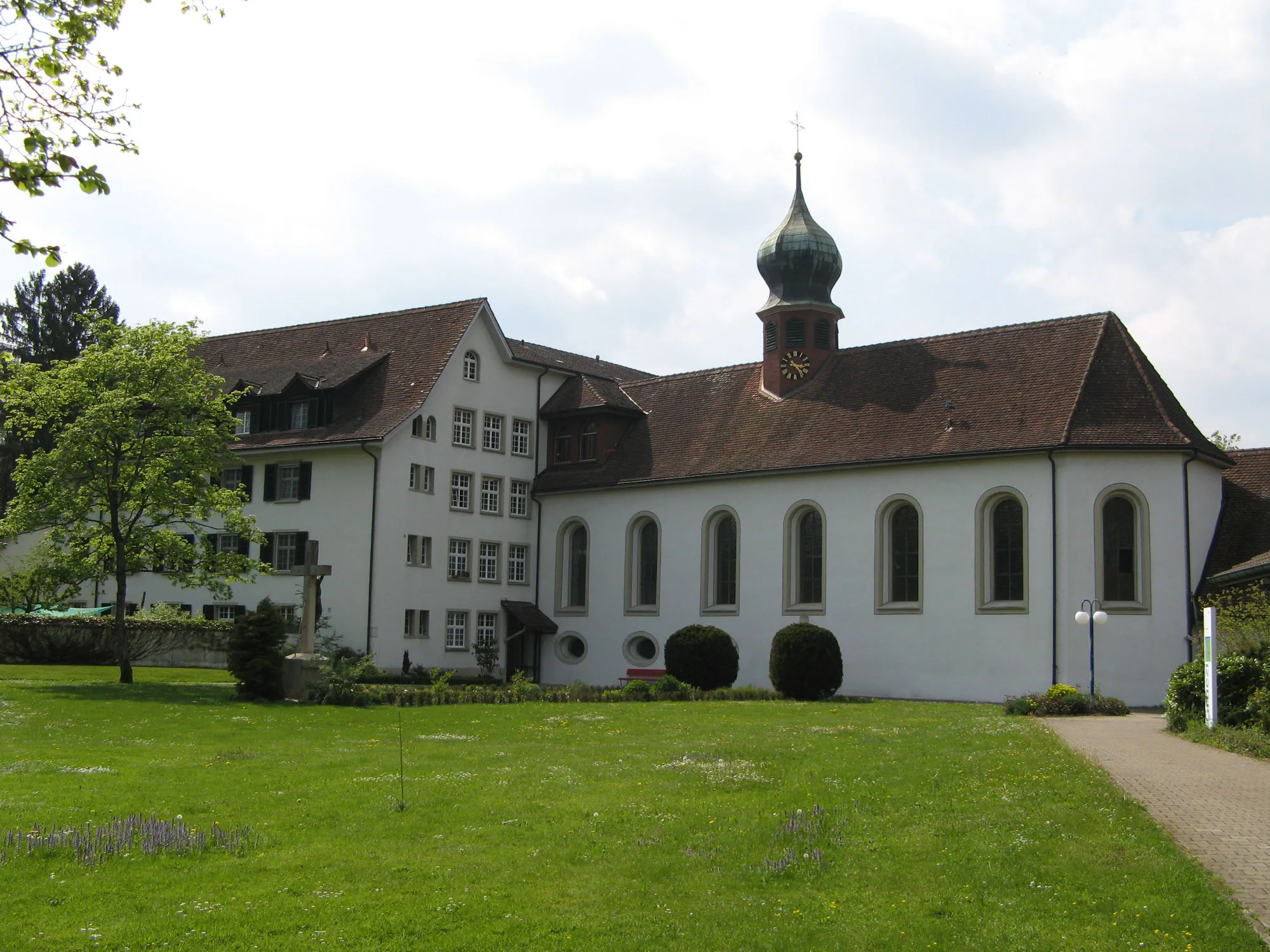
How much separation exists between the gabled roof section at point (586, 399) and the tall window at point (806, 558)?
9.44 meters

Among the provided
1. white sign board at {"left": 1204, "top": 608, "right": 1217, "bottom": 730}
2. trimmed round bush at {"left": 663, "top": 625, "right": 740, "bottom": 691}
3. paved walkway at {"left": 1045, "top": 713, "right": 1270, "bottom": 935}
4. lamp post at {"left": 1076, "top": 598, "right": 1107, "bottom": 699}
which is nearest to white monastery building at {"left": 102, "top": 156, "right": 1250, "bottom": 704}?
lamp post at {"left": 1076, "top": 598, "right": 1107, "bottom": 699}

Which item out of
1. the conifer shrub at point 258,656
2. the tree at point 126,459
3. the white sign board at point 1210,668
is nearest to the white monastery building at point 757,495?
the tree at point 126,459

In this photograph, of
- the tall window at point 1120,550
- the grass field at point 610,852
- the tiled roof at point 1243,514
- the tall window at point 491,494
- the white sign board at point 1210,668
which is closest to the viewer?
the grass field at point 610,852

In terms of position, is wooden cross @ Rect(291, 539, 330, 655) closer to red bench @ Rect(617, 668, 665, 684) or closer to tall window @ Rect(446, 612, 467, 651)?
tall window @ Rect(446, 612, 467, 651)

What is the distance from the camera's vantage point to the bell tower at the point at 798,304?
46062mm

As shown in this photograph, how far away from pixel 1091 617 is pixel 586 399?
66.7 feet

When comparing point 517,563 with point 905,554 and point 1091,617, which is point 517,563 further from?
point 1091,617

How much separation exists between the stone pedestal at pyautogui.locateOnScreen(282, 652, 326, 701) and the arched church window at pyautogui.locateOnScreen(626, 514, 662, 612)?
1568cm

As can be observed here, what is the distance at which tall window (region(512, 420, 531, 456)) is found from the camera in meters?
48.6

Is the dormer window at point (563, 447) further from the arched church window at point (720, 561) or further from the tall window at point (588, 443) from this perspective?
the arched church window at point (720, 561)

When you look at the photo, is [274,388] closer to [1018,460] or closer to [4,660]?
[4,660]

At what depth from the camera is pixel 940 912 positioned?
33.4ft

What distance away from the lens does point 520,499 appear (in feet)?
160

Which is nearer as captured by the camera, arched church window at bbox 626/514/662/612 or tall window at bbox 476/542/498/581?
arched church window at bbox 626/514/662/612
